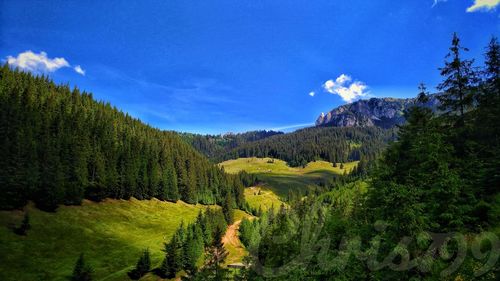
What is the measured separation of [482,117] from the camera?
37.5 m

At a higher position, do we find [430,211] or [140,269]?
[430,211]

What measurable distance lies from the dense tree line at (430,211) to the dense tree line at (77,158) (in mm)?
73380

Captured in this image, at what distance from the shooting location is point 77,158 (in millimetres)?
110812

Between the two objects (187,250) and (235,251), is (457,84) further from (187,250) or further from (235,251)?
(235,251)

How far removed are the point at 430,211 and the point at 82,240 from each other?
78.4 metres

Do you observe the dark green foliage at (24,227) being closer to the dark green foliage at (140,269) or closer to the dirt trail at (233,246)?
the dark green foliage at (140,269)

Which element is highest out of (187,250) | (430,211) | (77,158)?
(77,158)

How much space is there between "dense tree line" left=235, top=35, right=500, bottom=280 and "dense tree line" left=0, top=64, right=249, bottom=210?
2889 inches

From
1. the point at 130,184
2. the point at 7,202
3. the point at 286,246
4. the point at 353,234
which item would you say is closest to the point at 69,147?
the point at 130,184

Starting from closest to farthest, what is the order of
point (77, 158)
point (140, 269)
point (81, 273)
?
point (81, 273) < point (140, 269) < point (77, 158)

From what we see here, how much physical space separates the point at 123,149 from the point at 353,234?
130 m

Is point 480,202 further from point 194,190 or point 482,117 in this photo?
point 194,190

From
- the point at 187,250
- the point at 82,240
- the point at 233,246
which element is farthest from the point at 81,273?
the point at 233,246

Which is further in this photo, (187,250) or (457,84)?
(187,250)
